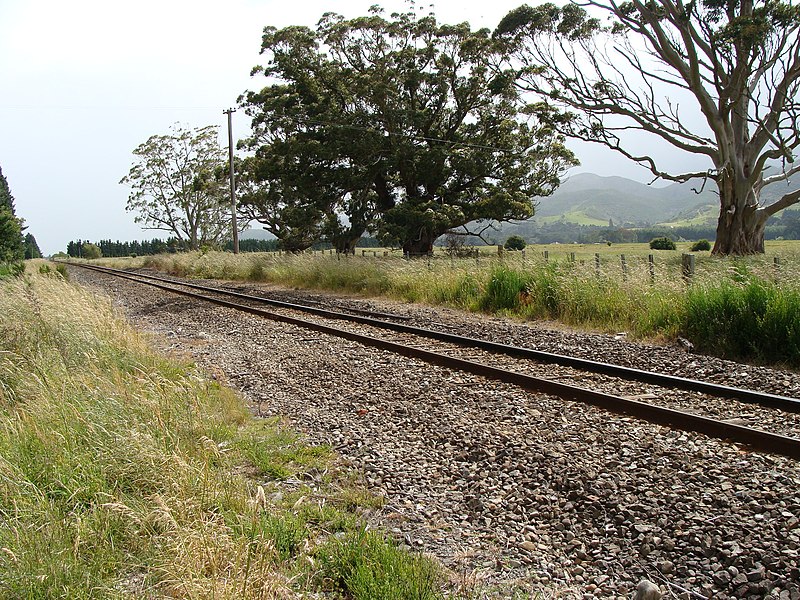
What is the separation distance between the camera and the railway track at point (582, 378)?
4.94m

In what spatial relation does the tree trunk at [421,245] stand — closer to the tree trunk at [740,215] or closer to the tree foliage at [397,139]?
the tree foliage at [397,139]

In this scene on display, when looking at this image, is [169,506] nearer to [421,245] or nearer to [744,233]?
[421,245]

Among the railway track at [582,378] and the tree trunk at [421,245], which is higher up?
the tree trunk at [421,245]

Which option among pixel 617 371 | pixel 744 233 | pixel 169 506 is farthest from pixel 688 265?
pixel 744 233

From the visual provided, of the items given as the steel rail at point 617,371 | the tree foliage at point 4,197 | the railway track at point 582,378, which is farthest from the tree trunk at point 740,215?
the tree foliage at point 4,197

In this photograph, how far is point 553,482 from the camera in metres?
4.21

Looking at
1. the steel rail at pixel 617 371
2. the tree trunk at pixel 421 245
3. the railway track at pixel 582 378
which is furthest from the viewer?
the tree trunk at pixel 421 245

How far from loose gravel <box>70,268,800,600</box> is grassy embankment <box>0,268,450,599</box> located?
421 millimetres

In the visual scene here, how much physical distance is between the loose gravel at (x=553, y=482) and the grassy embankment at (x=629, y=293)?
116cm

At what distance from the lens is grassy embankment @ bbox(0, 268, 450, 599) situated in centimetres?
275

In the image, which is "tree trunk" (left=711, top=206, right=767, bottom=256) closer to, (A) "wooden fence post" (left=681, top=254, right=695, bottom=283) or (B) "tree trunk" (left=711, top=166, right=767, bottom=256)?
(B) "tree trunk" (left=711, top=166, right=767, bottom=256)

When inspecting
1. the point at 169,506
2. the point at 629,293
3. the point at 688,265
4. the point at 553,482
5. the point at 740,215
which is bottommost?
the point at 553,482

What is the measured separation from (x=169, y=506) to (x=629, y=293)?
9588 millimetres

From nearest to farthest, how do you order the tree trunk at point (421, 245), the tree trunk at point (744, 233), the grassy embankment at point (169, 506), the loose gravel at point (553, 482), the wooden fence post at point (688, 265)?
the grassy embankment at point (169, 506) < the loose gravel at point (553, 482) < the wooden fence post at point (688, 265) < the tree trunk at point (744, 233) < the tree trunk at point (421, 245)
